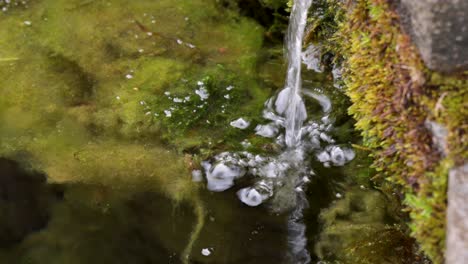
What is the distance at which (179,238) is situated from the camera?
2395 mm

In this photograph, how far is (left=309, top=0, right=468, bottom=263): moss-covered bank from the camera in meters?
1.74

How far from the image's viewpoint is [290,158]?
8.97 feet

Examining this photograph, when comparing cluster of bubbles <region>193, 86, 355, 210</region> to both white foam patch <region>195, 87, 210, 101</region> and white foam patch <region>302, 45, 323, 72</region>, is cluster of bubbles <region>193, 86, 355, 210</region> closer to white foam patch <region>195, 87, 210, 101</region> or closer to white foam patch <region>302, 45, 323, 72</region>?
white foam patch <region>195, 87, 210, 101</region>

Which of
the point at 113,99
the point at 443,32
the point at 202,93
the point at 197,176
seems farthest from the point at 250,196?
the point at 443,32

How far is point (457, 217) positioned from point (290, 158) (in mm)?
1173

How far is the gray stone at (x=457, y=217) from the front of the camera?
160cm

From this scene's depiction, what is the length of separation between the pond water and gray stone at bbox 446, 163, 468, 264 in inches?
22.5

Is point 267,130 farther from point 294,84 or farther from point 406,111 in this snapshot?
point 406,111

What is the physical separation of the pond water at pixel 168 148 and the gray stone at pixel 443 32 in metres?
0.86

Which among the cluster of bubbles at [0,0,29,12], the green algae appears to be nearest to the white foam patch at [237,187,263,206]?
the green algae

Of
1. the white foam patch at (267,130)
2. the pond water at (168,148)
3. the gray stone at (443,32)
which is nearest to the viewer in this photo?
the gray stone at (443,32)

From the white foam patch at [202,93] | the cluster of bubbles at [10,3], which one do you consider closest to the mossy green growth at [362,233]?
the white foam patch at [202,93]

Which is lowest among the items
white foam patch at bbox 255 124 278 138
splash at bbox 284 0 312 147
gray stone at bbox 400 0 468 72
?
white foam patch at bbox 255 124 278 138

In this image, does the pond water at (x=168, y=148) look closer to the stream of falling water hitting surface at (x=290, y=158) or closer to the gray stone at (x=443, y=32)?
the stream of falling water hitting surface at (x=290, y=158)
